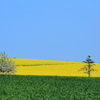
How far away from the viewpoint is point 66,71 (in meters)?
68.5

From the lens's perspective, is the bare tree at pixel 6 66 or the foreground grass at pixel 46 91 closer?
the foreground grass at pixel 46 91

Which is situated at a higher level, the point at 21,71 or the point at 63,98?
the point at 21,71

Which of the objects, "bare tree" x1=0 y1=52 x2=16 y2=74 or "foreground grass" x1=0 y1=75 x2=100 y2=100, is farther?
"bare tree" x1=0 y1=52 x2=16 y2=74

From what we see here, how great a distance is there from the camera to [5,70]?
61.2m

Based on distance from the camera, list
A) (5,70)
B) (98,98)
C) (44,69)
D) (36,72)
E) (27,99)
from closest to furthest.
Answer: (27,99) < (98,98) < (5,70) < (36,72) < (44,69)

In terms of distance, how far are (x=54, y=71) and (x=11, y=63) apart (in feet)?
34.8

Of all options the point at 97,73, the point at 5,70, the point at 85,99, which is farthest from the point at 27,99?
the point at 97,73

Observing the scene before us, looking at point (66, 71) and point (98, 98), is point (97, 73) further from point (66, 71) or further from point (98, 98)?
point (98, 98)

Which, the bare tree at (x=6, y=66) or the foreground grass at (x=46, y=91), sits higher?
the bare tree at (x=6, y=66)

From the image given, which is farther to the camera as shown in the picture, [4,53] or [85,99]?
[4,53]

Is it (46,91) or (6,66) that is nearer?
(46,91)

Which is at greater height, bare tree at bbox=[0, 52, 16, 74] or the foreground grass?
bare tree at bbox=[0, 52, 16, 74]

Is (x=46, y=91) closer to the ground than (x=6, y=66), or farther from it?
closer to the ground

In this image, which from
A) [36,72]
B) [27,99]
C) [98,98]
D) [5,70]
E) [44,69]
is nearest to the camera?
[27,99]
